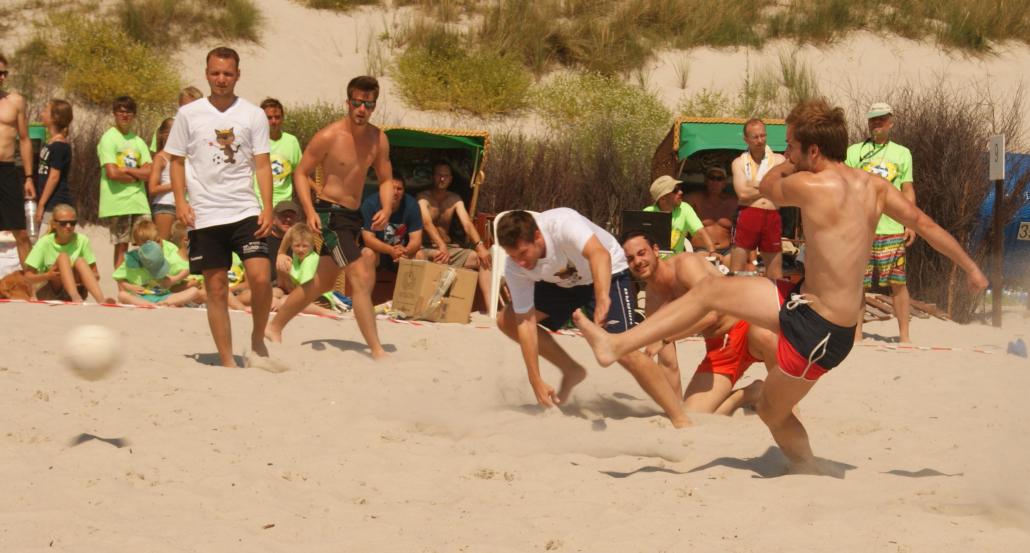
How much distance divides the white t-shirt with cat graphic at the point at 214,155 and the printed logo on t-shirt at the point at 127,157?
4.23m

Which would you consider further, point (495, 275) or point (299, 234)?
point (495, 275)

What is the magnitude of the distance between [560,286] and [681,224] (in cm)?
442

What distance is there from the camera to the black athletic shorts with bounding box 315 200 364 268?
7.43m

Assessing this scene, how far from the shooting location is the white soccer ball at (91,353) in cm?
490

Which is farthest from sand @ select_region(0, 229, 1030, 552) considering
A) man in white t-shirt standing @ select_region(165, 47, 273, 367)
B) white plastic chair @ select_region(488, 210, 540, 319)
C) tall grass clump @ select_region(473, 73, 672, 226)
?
tall grass clump @ select_region(473, 73, 672, 226)

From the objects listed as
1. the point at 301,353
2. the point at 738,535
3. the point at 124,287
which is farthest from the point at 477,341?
the point at 738,535

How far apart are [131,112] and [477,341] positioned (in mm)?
4104

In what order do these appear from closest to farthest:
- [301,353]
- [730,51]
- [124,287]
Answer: [301,353], [124,287], [730,51]

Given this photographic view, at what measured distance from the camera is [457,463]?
16.4ft

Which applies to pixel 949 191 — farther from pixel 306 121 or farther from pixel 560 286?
pixel 306 121

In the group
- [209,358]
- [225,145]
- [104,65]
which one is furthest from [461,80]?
[225,145]

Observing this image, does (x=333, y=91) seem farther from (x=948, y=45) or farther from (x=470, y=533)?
(x=470, y=533)

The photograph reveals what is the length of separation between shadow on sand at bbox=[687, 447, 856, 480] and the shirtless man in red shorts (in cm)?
101

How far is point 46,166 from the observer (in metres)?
10.9
